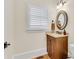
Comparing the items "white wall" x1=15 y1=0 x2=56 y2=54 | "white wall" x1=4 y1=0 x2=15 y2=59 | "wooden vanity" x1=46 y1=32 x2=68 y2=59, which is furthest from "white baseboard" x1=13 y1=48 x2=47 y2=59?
"wooden vanity" x1=46 y1=32 x2=68 y2=59

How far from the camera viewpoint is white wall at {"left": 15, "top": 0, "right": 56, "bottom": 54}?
312 centimetres

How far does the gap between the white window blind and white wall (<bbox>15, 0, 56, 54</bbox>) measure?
15 cm

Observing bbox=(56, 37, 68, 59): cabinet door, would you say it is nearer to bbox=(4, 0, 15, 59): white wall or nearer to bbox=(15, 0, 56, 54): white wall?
bbox=(4, 0, 15, 59): white wall

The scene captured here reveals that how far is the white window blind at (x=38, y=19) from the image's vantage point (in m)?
3.35

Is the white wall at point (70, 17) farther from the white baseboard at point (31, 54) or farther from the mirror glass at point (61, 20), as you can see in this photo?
the white baseboard at point (31, 54)

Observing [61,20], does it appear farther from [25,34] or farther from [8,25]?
[8,25]

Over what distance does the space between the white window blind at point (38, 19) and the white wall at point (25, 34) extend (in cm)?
15
